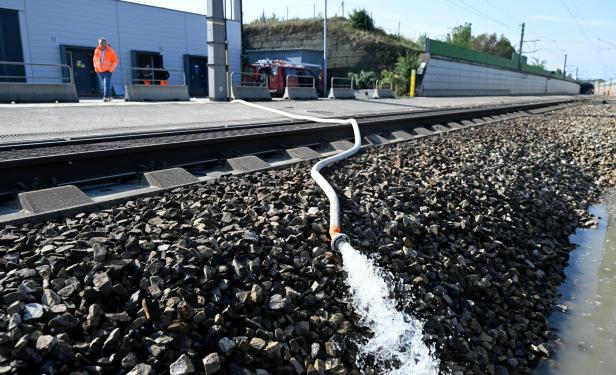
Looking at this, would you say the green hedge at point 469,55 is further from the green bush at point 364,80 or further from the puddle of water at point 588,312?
the puddle of water at point 588,312

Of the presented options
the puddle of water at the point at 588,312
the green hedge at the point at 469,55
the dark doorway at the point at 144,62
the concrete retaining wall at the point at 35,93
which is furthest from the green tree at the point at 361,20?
the puddle of water at the point at 588,312

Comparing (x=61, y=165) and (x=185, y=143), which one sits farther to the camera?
(x=185, y=143)

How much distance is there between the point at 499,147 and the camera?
9.42 m

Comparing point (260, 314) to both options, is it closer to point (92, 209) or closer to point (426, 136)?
point (92, 209)

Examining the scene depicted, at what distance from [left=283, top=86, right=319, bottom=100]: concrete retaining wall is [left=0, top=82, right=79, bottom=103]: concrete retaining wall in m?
9.99

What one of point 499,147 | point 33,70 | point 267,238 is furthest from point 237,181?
point 33,70

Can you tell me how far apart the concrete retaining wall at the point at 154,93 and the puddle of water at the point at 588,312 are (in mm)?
14727

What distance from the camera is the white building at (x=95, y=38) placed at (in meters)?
23.6

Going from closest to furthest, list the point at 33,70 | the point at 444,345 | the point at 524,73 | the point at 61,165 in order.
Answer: the point at 444,345 → the point at 61,165 → the point at 33,70 → the point at 524,73

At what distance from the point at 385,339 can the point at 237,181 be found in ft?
8.45

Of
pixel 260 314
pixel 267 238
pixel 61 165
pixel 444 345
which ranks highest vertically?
pixel 61 165

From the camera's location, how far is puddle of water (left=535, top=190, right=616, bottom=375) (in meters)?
3.85

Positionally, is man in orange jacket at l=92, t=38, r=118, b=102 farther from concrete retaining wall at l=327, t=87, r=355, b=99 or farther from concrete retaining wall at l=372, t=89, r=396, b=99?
concrete retaining wall at l=372, t=89, r=396, b=99

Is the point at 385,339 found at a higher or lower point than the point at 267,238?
lower
